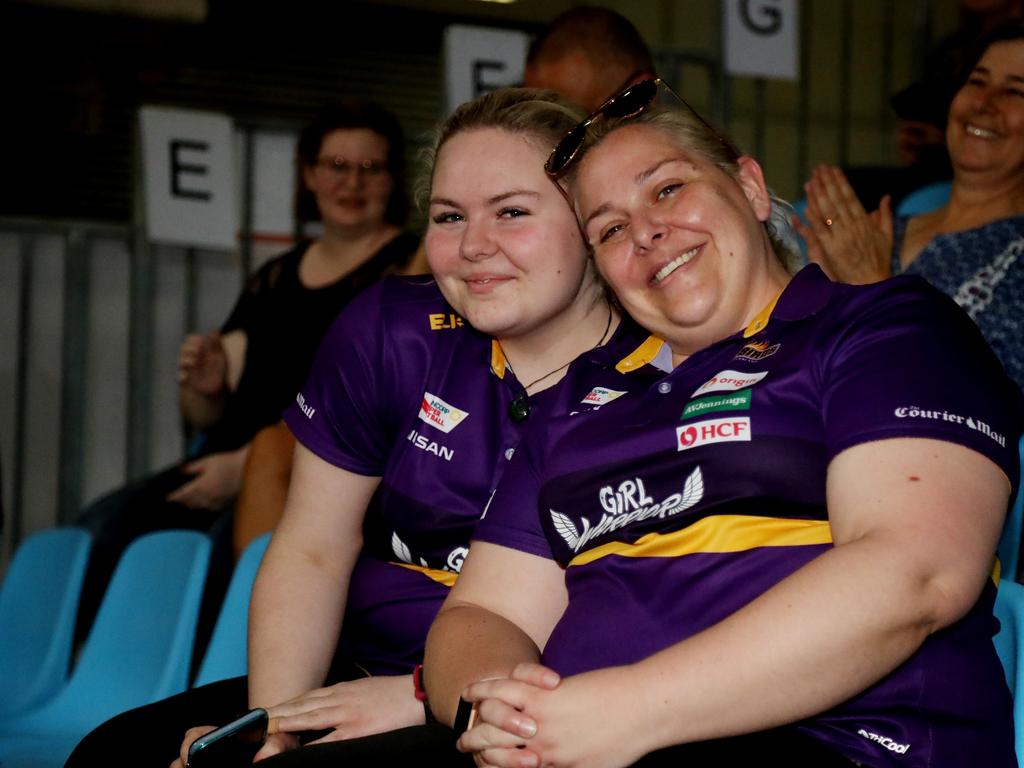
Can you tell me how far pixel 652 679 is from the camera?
1282 mm

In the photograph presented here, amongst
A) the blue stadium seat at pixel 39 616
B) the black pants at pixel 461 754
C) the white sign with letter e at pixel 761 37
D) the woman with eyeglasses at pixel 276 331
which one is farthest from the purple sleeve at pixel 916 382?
the white sign with letter e at pixel 761 37

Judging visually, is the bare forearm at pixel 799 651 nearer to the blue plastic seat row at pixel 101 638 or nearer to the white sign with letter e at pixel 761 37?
the blue plastic seat row at pixel 101 638

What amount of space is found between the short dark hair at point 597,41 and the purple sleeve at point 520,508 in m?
1.66

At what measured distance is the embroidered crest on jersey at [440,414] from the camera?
193 centimetres

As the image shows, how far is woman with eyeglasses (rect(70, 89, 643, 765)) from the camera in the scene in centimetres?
190

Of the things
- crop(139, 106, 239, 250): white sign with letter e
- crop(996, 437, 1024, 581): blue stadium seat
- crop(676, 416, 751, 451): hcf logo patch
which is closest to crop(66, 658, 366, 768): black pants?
crop(676, 416, 751, 451): hcf logo patch

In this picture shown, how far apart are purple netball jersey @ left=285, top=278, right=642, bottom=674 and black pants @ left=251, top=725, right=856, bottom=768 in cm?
41

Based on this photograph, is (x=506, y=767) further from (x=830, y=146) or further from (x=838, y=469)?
(x=830, y=146)

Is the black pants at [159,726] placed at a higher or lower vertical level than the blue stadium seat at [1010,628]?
lower

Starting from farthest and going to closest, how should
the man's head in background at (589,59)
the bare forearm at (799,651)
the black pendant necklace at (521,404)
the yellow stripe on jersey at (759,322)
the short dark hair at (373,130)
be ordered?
the short dark hair at (373,130)
the man's head in background at (589,59)
the black pendant necklace at (521,404)
the yellow stripe on jersey at (759,322)
the bare forearm at (799,651)

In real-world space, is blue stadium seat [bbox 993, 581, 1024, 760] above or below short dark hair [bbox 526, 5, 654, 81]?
below

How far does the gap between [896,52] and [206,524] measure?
5171 mm

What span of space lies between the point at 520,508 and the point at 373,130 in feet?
7.83

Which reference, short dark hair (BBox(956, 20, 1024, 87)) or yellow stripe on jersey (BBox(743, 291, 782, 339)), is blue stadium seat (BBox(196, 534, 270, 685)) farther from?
short dark hair (BBox(956, 20, 1024, 87))
